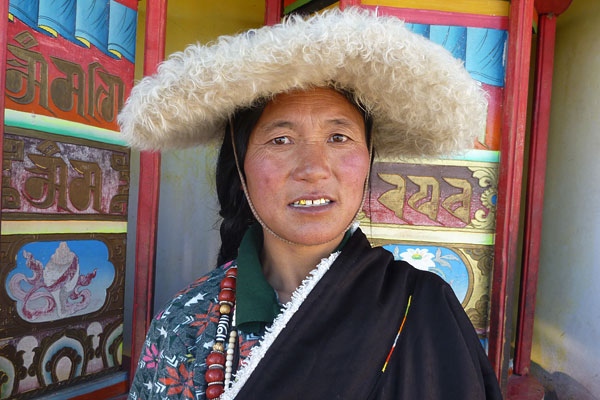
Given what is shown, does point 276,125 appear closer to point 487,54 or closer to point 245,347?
point 245,347

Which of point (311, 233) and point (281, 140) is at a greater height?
point (281, 140)

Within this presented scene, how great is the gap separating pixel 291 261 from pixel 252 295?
160 mm

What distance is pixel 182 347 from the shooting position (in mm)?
1101

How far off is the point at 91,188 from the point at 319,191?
66.3 inches

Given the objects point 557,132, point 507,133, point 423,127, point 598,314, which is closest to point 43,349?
point 423,127

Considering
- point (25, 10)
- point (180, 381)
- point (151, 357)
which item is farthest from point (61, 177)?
point (180, 381)

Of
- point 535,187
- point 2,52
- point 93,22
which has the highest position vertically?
point 93,22

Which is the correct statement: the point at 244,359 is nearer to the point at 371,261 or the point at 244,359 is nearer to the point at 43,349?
the point at 371,261

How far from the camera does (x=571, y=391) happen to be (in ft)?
10.6

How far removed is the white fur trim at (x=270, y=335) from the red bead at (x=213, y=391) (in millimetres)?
22

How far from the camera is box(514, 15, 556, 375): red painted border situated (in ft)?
10.8

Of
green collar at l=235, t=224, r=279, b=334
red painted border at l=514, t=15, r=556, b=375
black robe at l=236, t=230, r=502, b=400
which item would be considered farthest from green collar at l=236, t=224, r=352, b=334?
red painted border at l=514, t=15, r=556, b=375

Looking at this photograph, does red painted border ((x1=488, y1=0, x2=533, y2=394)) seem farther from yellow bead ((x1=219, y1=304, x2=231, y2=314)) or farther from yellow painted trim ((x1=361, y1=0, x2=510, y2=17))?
yellow bead ((x1=219, y1=304, x2=231, y2=314))

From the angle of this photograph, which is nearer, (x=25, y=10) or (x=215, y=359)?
(x=215, y=359)
